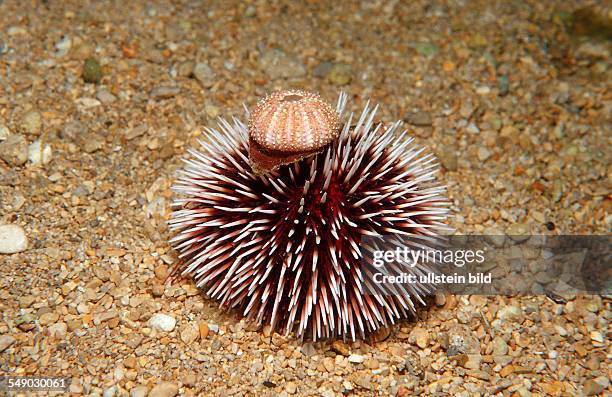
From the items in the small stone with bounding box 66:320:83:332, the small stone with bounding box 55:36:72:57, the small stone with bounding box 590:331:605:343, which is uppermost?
the small stone with bounding box 55:36:72:57

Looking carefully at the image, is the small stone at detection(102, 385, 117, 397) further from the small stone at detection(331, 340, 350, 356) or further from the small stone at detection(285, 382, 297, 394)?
the small stone at detection(331, 340, 350, 356)

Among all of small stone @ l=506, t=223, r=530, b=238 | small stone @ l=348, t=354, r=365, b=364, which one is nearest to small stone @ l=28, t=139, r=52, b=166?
small stone @ l=348, t=354, r=365, b=364

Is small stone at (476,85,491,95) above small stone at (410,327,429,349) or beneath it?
above

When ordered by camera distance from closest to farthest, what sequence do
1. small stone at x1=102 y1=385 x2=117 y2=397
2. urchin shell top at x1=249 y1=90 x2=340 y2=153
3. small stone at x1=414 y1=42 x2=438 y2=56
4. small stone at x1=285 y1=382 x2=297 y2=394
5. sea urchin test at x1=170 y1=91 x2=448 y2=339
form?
urchin shell top at x1=249 y1=90 x2=340 y2=153 → sea urchin test at x1=170 y1=91 x2=448 y2=339 → small stone at x1=102 y1=385 x2=117 y2=397 → small stone at x1=285 y1=382 x2=297 y2=394 → small stone at x1=414 y1=42 x2=438 y2=56

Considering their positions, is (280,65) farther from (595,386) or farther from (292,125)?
(595,386)

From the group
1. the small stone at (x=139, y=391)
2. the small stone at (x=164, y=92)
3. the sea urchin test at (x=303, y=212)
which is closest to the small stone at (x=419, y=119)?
the sea urchin test at (x=303, y=212)

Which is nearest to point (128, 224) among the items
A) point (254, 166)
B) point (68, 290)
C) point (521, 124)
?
point (68, 290)

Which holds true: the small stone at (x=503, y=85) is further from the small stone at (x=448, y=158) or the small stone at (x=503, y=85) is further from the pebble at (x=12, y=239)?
the pebble at (x=12, y=239)

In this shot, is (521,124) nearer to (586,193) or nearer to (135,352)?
(586,193)
